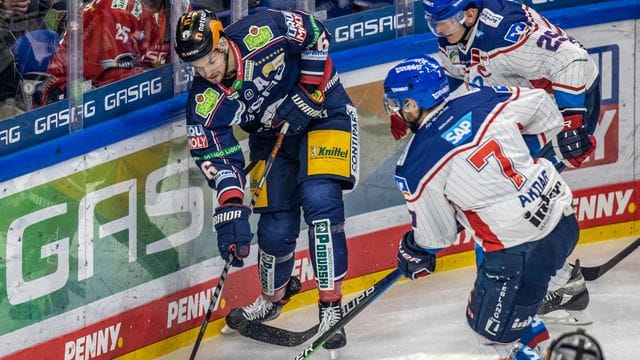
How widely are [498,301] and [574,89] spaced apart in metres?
1.28

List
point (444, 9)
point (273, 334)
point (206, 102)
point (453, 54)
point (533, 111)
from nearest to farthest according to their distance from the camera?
1. point (533, 111)
2. point (206, 102)
3. point (444, 9)
4. point (273, 334)
5. point (453, 54)

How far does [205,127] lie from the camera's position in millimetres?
6320

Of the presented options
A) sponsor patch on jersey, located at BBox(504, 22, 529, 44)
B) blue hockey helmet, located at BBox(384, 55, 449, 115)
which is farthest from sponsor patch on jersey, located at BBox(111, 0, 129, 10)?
sponsor patch on jersey, located at BBox(504, 22, 529, 44)

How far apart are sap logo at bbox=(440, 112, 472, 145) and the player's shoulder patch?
3.82 feet

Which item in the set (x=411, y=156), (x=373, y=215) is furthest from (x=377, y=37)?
(x=411, y=156)

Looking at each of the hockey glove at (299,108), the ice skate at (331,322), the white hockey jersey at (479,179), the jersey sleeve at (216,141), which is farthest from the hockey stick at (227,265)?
the white hockey jersey at (479,179)

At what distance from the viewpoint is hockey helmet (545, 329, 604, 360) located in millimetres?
5504

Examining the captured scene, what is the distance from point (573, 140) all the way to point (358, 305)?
113cm

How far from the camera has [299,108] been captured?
6.51 meters

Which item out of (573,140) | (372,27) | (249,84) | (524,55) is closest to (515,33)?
(524,55)

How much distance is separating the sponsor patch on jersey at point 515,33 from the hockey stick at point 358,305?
119 centimetres

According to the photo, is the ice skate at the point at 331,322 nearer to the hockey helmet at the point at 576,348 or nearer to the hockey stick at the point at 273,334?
the hockey stick at the point at 273,334

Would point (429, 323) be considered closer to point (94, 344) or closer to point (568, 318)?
point (568, 318)

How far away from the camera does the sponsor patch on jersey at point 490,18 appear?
669 cm
